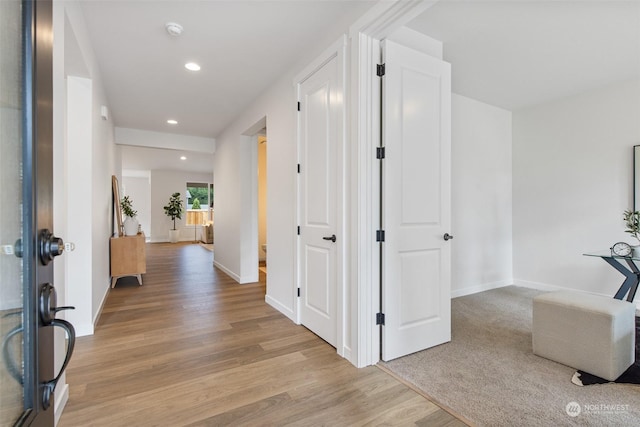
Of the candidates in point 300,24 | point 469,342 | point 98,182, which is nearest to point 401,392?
point 469,342

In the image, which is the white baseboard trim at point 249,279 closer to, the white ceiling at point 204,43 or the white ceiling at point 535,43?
→ the white ceiling at point 204,43

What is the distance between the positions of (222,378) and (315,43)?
2.67 m

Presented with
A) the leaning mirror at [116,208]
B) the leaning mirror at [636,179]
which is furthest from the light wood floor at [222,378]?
the leaning mirror at [636,179]

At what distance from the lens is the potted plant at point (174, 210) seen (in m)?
10.6

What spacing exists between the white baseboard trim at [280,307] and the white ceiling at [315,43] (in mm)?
2438

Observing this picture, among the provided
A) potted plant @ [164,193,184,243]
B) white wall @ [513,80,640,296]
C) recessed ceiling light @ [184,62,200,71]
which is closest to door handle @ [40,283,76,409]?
recessed ceiling light @ [184,62,200,71]

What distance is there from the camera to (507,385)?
74.0 inches

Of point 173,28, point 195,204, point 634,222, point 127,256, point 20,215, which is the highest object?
point 173,28

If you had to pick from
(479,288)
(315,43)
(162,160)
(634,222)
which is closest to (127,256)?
(315,43)

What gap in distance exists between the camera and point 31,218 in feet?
2.25

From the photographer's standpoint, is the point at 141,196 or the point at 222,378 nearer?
the point at 222,378

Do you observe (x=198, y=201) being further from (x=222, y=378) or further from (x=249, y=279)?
(x=222, y=378)

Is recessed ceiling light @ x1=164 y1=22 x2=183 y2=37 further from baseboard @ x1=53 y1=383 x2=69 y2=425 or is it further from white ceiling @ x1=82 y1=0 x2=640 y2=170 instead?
baseboard @ x1=53 y1=383 x2=69 y2=425

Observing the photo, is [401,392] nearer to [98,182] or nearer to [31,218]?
[31,218]
